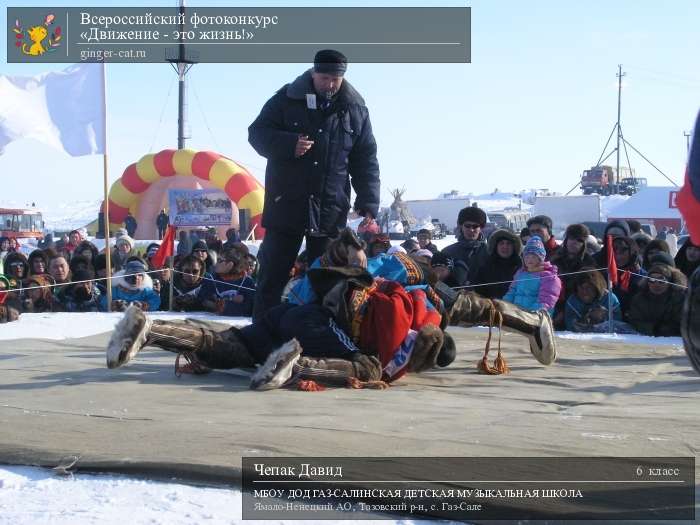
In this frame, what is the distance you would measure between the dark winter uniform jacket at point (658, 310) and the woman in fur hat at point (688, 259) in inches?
50.2

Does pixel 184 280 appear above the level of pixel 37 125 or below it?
below

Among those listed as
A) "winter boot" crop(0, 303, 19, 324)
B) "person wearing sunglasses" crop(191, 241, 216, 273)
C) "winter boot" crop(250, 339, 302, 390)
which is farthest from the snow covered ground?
"person wearing sunglasses" crop(191, 241, 216, 273)

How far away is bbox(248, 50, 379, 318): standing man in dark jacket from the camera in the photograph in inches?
199

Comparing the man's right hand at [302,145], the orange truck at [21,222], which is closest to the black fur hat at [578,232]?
the man's right hand at [302,145]

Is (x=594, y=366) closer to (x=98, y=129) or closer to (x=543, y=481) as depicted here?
(x=543, y=481)

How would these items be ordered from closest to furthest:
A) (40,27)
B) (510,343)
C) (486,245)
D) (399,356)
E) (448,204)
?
1. (399,356)
2. (510,343)
3. (486,245)
4. (40,27)
5. (448,204)

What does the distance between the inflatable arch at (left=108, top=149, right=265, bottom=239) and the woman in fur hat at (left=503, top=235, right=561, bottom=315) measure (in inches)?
761

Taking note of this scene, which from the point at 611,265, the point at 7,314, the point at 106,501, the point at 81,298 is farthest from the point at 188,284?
the point at 106,501

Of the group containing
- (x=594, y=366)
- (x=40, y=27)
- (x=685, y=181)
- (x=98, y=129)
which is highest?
(x=40, y=27)

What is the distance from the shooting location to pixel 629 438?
122 inches

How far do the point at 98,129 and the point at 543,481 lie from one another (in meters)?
6.72

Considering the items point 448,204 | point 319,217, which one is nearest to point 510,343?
point 319,217

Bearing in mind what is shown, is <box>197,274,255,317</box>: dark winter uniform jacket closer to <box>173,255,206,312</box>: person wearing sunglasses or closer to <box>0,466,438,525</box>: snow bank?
<box>173,255,206,312</box>: person wearing sunglasses

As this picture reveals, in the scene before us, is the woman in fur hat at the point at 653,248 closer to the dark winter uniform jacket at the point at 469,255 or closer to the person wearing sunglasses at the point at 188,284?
the dark winter uniform jacket at the point at 469,255
